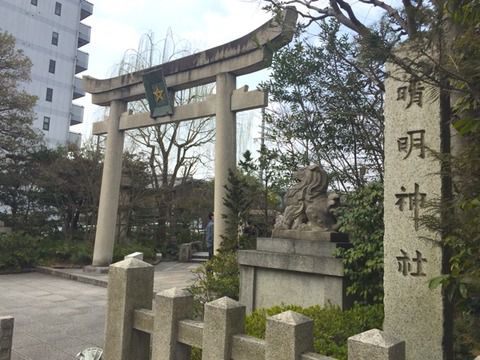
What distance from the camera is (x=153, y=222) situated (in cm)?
1772

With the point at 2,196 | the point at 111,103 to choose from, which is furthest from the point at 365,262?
the point at 2,196

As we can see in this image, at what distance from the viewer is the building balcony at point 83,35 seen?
37.4m

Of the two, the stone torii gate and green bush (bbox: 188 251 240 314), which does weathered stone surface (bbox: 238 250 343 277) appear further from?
the stone torii gate

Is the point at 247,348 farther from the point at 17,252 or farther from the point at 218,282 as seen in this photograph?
the point at 17,252

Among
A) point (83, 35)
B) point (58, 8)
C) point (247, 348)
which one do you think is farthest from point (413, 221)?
point (83, 35)

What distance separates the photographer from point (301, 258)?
5168mm

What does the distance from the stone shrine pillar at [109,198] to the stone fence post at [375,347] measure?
10.9 meters

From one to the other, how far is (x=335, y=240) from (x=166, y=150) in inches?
546

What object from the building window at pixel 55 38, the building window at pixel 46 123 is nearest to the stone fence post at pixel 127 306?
the building window at pixel 46 123

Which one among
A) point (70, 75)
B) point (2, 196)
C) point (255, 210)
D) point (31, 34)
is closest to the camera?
point (255, 210)

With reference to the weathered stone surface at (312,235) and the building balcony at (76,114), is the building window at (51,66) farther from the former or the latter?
the weathered stone surface at (312,235)

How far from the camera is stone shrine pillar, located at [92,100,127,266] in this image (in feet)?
39.5

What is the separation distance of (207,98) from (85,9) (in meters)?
33.7

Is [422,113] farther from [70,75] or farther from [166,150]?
[70,75]
